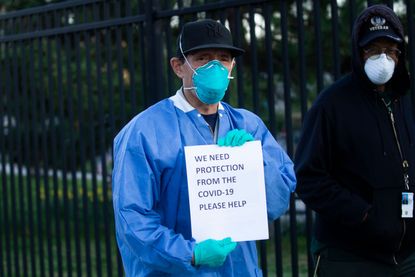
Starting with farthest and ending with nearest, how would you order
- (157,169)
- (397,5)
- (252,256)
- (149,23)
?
1. (397,5)
2. (149,23)
3. (252,256)
4. (157,169)

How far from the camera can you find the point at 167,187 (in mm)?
2941

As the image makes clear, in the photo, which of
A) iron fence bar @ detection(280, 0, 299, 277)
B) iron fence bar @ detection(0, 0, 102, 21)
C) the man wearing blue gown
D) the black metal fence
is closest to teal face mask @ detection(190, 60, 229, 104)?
the man wearing blue gown

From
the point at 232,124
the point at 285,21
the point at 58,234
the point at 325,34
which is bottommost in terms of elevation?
the point at 58,234

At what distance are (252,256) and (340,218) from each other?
1.89 feet

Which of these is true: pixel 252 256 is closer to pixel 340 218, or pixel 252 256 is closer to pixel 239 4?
pixel 340 218

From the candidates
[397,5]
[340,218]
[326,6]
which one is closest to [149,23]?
[340,218]

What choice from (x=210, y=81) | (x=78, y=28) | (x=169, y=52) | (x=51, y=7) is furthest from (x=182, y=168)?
(x=51, y=7)

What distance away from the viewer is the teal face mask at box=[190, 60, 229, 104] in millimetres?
2951

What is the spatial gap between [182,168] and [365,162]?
94cm

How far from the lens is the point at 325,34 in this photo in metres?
9.29

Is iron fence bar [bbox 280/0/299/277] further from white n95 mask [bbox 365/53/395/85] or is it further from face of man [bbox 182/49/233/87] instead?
face of man [bbox 182/49/233/87]

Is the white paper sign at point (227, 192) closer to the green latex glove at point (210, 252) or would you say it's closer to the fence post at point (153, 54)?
the green latex glove at point (210, 252)

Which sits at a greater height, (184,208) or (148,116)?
(148,116)

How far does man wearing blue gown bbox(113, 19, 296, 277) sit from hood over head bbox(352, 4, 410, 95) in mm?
694
